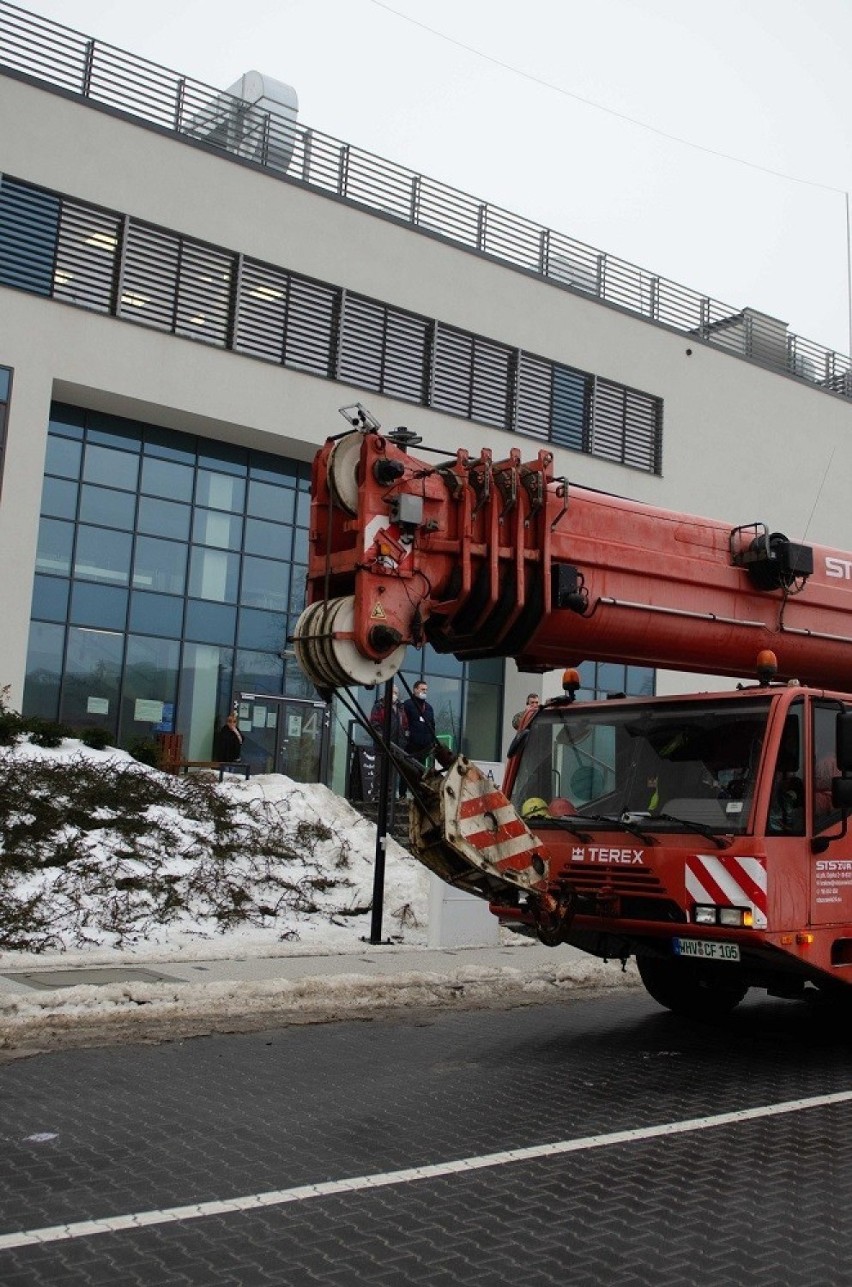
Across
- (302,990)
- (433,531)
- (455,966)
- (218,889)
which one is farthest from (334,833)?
(433,531)

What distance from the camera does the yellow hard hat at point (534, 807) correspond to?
8.35 meters

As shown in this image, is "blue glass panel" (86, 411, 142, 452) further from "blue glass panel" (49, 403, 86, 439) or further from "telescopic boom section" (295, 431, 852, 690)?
"telescopic boom section" (295, 431, 852, 690)

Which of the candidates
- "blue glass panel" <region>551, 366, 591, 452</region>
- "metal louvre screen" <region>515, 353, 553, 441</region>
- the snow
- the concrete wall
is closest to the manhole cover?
the snow

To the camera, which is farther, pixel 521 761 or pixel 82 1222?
pixel 521 761

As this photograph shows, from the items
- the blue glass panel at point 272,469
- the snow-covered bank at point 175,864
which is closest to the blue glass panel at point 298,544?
the blue glass panel at point 272,469

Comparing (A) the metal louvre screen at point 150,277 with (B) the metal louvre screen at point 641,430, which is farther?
(B) the metal louvre screen at point 641,430

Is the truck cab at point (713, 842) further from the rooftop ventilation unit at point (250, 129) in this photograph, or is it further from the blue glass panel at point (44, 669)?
the rooftop ventilation unit at point (250, 129)

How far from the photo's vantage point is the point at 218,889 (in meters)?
13.2

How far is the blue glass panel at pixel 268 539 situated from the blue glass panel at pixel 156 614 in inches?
80.3

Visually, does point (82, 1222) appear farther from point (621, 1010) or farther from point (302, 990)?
point (621, 1010)

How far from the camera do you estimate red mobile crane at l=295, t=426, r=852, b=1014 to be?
6.64 m

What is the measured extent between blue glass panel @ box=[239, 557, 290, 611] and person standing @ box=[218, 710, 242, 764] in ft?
9.46

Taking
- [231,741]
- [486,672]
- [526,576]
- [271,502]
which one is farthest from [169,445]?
[526,576]

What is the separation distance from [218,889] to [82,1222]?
8.91 metres
